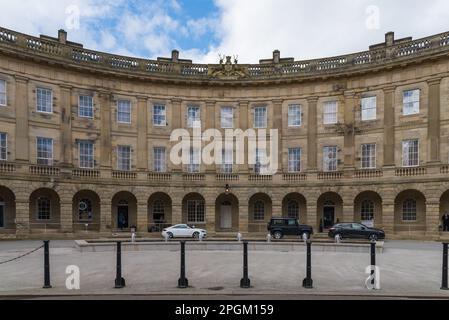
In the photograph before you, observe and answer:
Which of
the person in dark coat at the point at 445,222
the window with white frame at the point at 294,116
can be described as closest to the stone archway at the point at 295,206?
the window with white frame at the point at 294,116

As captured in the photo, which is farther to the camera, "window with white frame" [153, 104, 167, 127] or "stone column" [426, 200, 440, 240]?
"window with white frame" [153, 104, 167, 127]

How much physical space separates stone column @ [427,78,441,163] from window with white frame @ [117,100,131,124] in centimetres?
2557

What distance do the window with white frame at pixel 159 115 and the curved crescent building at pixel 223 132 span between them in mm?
136

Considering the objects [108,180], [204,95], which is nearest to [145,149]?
[108,180]

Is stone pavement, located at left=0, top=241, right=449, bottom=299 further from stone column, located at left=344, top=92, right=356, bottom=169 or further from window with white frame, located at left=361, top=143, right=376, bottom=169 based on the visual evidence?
stone column, located at left=344, top=92, right=356, bottom=169

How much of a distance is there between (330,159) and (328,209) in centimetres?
470

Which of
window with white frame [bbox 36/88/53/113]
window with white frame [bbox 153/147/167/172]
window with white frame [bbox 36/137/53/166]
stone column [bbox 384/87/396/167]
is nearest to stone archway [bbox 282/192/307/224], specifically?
stone column [bbox 384/87/396/167]

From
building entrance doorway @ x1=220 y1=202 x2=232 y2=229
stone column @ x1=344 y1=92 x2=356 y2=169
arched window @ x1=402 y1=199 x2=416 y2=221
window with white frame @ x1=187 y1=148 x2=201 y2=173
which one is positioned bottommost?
building entrance doorway @ x1=220 y1=202 x2=232 y2=229

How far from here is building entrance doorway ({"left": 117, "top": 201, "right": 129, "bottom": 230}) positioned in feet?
108

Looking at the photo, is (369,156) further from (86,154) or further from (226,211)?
(86,154)

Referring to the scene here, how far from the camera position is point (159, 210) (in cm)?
3422

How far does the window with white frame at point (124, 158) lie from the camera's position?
32.5 meters

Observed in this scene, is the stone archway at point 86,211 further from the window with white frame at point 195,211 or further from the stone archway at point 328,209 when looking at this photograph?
the stone archway at point 328,209
